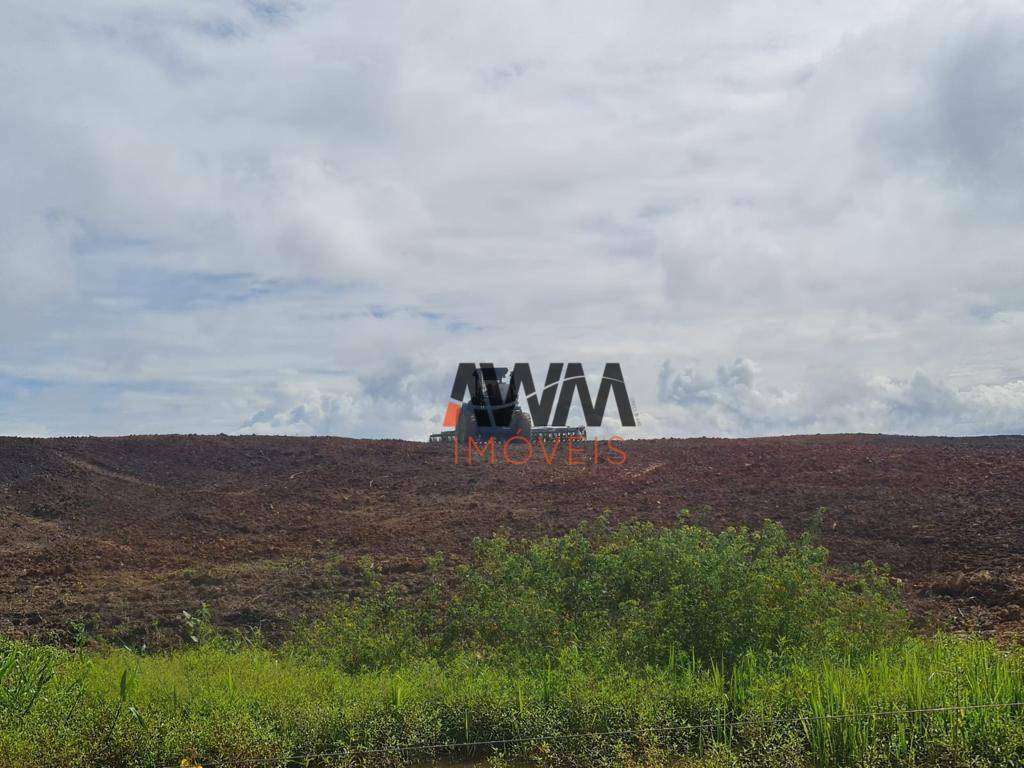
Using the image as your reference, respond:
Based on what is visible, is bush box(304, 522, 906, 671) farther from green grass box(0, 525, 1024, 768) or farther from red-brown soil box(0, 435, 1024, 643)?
red-brown soil box(0, 435, 1024, 643)

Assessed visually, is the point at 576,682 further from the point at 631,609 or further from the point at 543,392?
the point at 543,392

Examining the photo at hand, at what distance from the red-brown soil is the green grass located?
3.56 ft

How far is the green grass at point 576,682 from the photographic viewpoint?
4.95m

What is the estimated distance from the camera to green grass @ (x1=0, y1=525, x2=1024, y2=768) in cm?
495

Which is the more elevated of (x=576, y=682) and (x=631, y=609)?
(x=631, y=609)

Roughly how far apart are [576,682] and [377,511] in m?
6.97

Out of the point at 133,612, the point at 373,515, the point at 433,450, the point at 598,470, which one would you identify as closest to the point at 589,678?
the point at 133,612

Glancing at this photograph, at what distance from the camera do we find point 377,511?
39.7ft

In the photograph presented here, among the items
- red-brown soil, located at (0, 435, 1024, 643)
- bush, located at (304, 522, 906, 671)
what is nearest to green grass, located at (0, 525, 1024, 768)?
bush, located at (304, 522, 906, 671)

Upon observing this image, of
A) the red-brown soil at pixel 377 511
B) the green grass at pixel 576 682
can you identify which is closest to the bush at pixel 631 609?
the green grass at pixel 576 682

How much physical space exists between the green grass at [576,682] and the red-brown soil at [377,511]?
108cm

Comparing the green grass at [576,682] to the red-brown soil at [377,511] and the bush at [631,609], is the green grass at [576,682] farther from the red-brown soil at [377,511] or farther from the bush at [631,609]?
the red-brown soil at [377,511]

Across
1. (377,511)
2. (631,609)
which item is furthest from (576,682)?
(377,511)

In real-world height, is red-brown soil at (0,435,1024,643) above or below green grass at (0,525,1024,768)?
above
